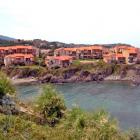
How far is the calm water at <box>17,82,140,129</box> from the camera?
233 feet

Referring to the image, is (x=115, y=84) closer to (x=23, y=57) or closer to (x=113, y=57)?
(x=113, y=57)

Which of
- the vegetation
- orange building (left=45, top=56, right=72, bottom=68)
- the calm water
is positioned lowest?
the calm water

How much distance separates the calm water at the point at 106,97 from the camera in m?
71.0

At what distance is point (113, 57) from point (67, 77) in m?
20.2

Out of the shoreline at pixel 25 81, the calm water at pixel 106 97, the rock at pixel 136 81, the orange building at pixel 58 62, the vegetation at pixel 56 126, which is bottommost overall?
the shoreline at pixel 25 81

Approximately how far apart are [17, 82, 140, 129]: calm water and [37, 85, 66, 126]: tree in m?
14.9

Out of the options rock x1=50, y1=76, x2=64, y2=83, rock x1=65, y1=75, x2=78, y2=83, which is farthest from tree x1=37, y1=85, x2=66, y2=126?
rock x1=65, y1=75, x2=78, y2=83

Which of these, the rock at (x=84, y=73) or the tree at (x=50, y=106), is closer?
the tree at (x=50, y=106)

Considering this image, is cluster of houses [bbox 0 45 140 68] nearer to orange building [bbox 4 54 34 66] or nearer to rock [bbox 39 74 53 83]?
orange building [bbox 4 54 34 66]

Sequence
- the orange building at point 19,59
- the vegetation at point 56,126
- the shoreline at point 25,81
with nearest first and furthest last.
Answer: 1. the vegetation at point 56,126
2. the shoreline at point 25,81
3. the orange building at point 19,59

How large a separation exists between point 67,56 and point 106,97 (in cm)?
5297

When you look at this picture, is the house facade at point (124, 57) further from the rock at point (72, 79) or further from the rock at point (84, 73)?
the rock at point (72, 79)

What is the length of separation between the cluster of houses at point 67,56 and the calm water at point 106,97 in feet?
72.3

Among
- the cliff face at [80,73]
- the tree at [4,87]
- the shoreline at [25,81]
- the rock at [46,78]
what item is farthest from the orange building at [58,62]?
the tree at [4,87]
